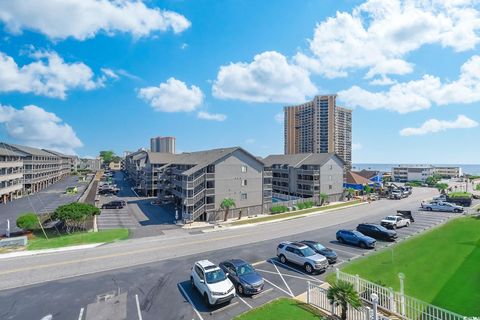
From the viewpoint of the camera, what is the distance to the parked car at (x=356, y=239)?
27.2 metres

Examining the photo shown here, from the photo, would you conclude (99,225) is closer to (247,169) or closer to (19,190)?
(247,169)

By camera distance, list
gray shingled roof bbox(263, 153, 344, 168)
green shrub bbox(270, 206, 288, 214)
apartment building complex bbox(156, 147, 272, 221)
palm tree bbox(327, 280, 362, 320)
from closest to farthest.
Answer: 1. palm tree bbox(327, 280, 362, 320)
2. apartment building complex bbox(156, 147, 272, 221)
3. green shrub bbox(270, 206, 288, 214)
4. gray shingled roof bbox(263, 153, 344, 168)

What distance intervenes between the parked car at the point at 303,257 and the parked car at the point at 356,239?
8419 millimetres

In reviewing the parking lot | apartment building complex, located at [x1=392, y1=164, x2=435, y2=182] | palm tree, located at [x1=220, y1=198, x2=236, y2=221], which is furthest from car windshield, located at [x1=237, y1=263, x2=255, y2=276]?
apartment building complex, located at [x1=392, y1=164, x2=435, y2=182]

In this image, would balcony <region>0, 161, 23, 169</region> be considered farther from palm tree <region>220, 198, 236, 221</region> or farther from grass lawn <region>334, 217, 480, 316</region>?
grass lawn <region>334, 217, 480, 316</region>

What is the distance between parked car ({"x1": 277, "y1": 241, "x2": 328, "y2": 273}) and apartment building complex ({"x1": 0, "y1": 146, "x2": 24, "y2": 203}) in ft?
215

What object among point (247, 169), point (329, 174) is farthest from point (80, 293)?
point (329, 174)

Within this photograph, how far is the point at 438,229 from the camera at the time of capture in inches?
1307

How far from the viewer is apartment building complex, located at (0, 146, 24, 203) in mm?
58366

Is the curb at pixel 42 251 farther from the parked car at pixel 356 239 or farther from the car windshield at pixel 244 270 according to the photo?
the parked car at pixel 356 239

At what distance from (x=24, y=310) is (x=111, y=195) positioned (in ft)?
189

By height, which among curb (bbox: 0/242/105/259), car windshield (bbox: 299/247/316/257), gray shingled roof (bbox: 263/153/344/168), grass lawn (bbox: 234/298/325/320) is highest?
gray shingled roof (bbox: 263/153/344/168)

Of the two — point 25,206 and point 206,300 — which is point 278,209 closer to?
point 206,300

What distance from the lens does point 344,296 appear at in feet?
42.1
